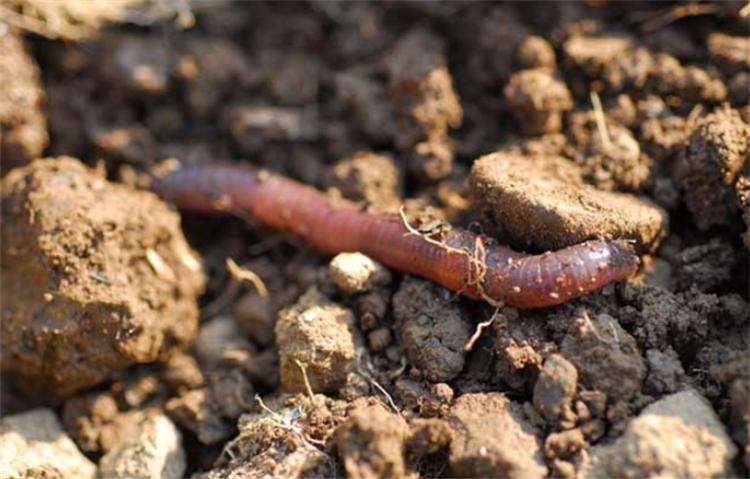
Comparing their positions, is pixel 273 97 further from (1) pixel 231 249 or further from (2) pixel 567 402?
(2) pixel 567 402

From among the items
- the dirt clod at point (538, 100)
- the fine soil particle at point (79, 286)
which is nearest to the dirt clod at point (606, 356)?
the dirt clod at point (538, 100)

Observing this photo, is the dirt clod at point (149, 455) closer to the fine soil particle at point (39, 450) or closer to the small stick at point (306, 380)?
the fine soil particle at point (39, 450)

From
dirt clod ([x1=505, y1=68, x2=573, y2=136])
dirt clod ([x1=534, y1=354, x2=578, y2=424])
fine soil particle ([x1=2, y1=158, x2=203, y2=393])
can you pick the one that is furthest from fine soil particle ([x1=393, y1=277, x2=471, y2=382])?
fine soil particle ([x1=2, y1=158, x2=203, y2=393])

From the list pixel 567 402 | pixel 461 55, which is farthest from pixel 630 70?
pixel 567 402

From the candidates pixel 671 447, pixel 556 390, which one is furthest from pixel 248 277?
pixel 671 447

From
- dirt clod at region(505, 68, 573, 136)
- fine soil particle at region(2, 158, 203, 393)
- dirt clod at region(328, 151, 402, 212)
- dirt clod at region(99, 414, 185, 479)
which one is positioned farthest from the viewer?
dirt clod at region(328, 151, 402, 212)

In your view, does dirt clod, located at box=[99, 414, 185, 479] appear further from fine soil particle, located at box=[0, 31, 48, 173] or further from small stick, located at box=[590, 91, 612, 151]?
small stick, located at box=[590, 91, 612, 151]
